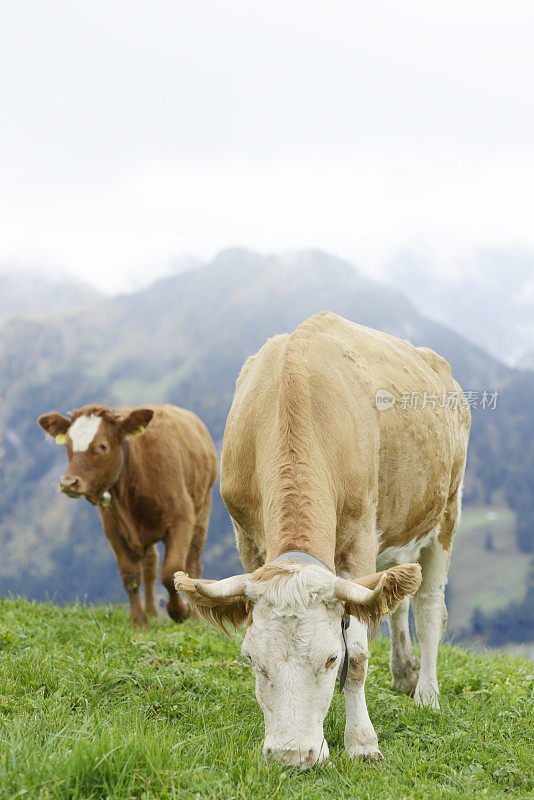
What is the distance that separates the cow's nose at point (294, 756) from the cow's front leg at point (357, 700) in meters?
0.85

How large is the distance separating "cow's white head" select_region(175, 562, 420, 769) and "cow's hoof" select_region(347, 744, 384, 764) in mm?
578

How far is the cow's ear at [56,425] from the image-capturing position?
1036 cm

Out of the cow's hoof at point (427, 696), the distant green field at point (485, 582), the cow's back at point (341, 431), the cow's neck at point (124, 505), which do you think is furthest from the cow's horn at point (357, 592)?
the distant green field at point (485, 582)

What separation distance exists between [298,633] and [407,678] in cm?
349

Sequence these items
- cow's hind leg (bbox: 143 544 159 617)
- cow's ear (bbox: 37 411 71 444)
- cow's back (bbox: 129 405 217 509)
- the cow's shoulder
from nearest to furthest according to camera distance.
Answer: the cow's shoulder, cow's ear (bbox: 37 411 71 444), cow's back (bbox: 129 405 217 509), cow's hind leg (bbox: 143 544 159 617)

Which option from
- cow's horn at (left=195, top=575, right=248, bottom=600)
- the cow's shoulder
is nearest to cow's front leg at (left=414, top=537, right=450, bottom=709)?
the cow's shoulder

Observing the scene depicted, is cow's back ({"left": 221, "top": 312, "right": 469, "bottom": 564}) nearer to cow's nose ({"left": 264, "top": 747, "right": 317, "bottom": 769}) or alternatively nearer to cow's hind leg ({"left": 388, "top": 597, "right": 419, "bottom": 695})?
cow's hind leg ({"left": 388, "top": 597, "right": 419, "bottom": 695})

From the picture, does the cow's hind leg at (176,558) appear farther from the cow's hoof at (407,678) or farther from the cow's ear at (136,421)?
the cow's hoof at (407,678)

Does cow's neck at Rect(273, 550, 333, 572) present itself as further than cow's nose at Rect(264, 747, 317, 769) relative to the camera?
Yes

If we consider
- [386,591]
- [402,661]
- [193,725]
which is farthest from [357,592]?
[402,661]

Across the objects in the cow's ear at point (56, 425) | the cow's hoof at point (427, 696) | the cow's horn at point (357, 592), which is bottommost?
the cow's hoof at point (427, 696)

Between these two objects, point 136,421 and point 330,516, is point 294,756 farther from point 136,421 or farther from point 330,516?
point 136,421

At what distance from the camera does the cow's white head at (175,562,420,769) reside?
4223mm

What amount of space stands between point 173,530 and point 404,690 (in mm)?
4527
